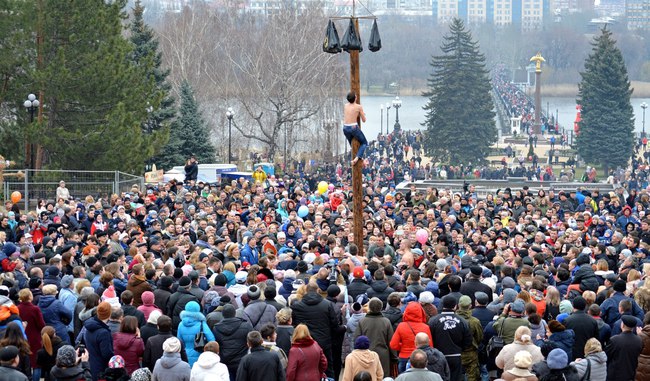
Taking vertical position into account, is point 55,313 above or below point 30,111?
below

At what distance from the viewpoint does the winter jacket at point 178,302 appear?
1547 cm

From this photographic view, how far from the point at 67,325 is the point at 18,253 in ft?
12.5

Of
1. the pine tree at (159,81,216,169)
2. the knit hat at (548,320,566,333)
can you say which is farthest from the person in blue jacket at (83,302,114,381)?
the pine tree at (159,81,216,169)

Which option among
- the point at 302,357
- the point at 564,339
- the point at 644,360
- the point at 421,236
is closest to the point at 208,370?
the point at 302,357

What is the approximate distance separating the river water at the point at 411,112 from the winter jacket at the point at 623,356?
85.5 metres

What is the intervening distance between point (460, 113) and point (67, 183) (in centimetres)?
3989

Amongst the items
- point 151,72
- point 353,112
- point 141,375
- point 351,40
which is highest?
point 151,72

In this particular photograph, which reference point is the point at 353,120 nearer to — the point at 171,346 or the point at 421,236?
the point at 421,236

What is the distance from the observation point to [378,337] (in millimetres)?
14688

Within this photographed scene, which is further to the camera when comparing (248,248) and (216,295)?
(248,248)

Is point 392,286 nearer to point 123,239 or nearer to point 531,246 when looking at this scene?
point 531,246

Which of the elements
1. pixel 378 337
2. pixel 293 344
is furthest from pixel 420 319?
pixel 293 344

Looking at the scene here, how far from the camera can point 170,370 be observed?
13.3m

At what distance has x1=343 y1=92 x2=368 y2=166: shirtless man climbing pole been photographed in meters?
18.5
